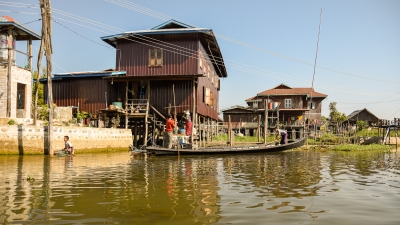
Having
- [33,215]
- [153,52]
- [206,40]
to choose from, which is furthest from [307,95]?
[33,215]

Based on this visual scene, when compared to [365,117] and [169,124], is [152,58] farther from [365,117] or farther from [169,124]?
[365,117]

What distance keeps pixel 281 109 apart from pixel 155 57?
25418mm

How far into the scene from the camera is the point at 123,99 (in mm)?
25344

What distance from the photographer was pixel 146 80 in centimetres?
2423

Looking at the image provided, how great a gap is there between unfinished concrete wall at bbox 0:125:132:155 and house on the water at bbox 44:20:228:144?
3.22m

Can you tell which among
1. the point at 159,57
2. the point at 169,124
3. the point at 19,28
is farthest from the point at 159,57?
the point at 19,28

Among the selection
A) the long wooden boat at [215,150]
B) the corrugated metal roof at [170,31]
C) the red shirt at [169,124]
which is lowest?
the long wooden boat at [215,150]

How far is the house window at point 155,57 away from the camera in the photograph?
82.5ft

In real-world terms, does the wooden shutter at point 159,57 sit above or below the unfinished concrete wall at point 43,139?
above

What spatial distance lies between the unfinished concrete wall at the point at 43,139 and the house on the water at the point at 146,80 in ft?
10.6

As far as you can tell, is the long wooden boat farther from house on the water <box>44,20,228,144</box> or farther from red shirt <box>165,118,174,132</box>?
house on the water <box>44,20,228,144</box>

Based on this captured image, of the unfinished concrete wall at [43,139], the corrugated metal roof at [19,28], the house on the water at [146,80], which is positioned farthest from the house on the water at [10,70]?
the house on the water at [146,80]

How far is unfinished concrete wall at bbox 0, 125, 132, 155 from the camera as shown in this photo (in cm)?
1659

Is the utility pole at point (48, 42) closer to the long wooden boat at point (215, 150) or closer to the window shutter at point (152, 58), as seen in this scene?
the long wooden boat at point (215, 150)
